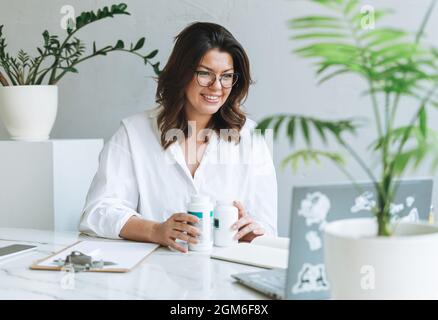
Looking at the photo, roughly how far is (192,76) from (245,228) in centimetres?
64

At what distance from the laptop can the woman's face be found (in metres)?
1.03

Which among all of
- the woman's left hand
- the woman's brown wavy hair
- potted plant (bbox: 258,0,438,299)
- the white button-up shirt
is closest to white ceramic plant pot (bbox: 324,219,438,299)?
potted plant (bbox: 258,0,438,299)

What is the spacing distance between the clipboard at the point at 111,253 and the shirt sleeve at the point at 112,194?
0.09 m

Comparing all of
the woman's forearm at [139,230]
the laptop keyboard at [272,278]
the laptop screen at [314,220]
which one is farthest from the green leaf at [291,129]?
the woman's forearm at [139,230]

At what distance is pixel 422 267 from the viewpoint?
0.85 meters

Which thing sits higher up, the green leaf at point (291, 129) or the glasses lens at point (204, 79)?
the glasses lens at point (204, 79)

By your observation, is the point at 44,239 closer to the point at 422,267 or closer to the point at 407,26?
the point at 422,267

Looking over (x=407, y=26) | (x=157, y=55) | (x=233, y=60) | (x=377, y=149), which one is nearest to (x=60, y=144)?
(x=157, y=55)

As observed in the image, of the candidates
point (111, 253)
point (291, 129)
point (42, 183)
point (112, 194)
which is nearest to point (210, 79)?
point (112, 194)

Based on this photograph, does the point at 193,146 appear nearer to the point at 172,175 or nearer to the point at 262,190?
the point at 172,175

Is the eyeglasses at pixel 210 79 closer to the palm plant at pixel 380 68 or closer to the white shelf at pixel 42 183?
the white shelf at pixel 42 183

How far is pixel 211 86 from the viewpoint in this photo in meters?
2.01

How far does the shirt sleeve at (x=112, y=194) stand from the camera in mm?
1774

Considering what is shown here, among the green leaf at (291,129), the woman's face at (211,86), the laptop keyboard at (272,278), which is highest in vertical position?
the woman's face at (211,86)
